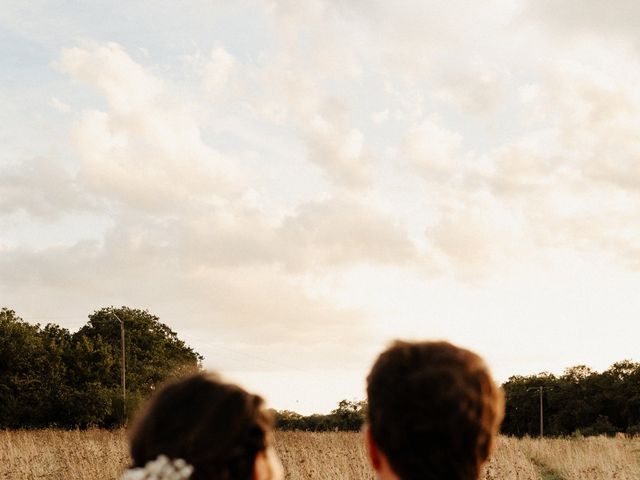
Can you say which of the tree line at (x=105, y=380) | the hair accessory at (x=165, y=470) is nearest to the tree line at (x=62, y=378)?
the tree line at (x=105, y=380)

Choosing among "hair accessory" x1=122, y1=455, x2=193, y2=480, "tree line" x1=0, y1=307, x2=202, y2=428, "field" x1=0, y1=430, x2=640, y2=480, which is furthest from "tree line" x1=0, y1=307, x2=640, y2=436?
"hair accessory" x1=122, y1=455, x2=193, y2=480

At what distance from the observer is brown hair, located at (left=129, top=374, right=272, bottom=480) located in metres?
1.89

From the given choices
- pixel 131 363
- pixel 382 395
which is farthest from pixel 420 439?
pixel 131 363

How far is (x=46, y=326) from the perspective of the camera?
164 feet

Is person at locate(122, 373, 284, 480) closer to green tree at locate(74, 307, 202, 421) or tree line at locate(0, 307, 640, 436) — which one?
tree line at locate(0, 307, 640, 436)

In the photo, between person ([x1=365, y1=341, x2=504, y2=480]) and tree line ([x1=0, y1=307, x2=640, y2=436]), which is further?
tree line ([x1=0, y1=307, x2=640, y2=436])

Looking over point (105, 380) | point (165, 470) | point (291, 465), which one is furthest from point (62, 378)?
point (165, 470)

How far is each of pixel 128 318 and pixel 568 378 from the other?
46883 mm

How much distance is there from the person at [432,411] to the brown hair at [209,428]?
0.31 m

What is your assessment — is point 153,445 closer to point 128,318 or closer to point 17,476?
point 17,476

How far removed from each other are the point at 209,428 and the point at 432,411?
543 millimetres

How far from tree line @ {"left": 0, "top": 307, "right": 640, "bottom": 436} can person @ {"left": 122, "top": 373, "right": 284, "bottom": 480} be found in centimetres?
2818

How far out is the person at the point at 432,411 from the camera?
1838 millimetres

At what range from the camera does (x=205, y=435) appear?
1.88 meters
